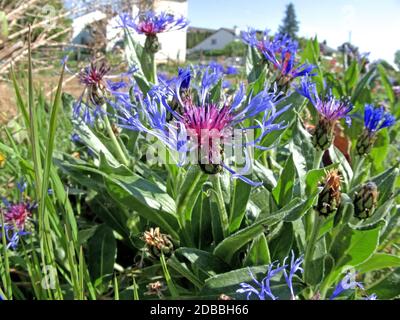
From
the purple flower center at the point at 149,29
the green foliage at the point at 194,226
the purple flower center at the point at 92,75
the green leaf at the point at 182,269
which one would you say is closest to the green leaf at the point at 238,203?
the green foliage at the point at 194,226

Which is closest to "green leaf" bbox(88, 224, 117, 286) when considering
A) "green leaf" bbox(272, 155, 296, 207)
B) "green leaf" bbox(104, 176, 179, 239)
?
"green leaf" bbox(104, 176, 179, 239)

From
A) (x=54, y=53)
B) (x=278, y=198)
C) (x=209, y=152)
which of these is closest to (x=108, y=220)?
(x=278, y=198)

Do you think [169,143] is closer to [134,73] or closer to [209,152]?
[209,152]

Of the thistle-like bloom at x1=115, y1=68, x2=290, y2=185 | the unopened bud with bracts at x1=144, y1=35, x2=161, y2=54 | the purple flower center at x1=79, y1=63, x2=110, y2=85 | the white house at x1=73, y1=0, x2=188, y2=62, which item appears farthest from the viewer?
the white house at x1=73, y1=0, x2=188, y2=62

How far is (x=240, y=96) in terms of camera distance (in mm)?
770

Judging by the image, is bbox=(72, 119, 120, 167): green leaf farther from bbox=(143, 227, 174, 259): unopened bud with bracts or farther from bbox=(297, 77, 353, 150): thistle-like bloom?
bbox=(297, 77, 353, 150): thistle-like bloom

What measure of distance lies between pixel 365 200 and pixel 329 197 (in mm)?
92

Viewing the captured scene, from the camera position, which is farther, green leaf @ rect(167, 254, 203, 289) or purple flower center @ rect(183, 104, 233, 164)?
green leaf @ rect(167, 254, 203, 289)

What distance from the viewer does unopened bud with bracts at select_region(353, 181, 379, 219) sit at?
80 centimetres

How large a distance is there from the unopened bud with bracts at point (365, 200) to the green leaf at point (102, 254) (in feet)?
1.86

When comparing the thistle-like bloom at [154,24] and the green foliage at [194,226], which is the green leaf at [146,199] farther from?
the thistle-like bloom at [154,24]

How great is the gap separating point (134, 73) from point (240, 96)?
0.44 m

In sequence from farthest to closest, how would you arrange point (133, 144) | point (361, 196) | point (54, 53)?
point (54, 53), point (133, 144), point (361, 196)

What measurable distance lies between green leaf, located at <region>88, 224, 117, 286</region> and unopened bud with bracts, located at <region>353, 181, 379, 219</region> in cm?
57
